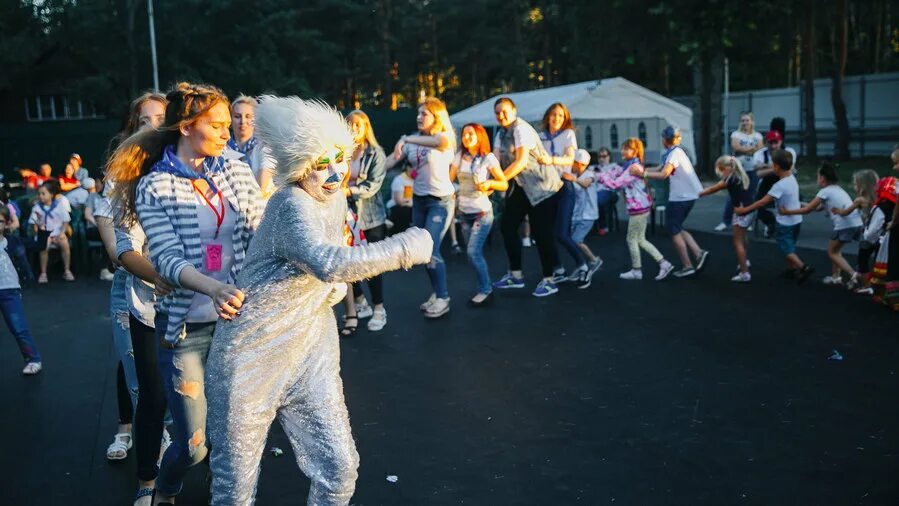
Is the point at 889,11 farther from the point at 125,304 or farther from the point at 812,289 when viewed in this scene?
the point at 125,304

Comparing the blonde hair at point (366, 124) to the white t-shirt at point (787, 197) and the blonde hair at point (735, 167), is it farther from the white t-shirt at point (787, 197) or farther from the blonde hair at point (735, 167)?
the blonde hair at point (735, 167)

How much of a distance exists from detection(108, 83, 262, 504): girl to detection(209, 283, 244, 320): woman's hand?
0.41 meters

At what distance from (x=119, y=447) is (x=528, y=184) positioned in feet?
17.5

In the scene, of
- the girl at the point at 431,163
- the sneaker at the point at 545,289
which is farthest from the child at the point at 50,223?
the sneaker at the point at 545,289

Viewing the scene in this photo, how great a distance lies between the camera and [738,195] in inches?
423

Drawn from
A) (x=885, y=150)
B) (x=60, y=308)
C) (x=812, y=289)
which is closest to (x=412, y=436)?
(x=812, y=289)

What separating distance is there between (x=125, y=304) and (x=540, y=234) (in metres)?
5.69

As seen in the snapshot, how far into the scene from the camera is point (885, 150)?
33.0 meters

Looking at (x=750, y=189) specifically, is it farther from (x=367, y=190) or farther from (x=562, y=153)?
(x=367, y=190)

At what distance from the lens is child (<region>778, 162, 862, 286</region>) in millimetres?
9133

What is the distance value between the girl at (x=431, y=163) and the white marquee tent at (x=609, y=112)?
12.0 m

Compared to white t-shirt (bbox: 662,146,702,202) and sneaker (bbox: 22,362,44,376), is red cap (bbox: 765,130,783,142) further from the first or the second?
sneaker (bbox: 22,362,44,376)

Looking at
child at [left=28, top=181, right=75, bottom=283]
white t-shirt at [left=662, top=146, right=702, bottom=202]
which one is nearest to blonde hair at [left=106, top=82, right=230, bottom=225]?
white t-shirt at [left=662, top=146, right=702, bottom=202]

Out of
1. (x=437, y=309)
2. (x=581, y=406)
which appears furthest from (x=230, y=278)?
(x=437, y=309)
